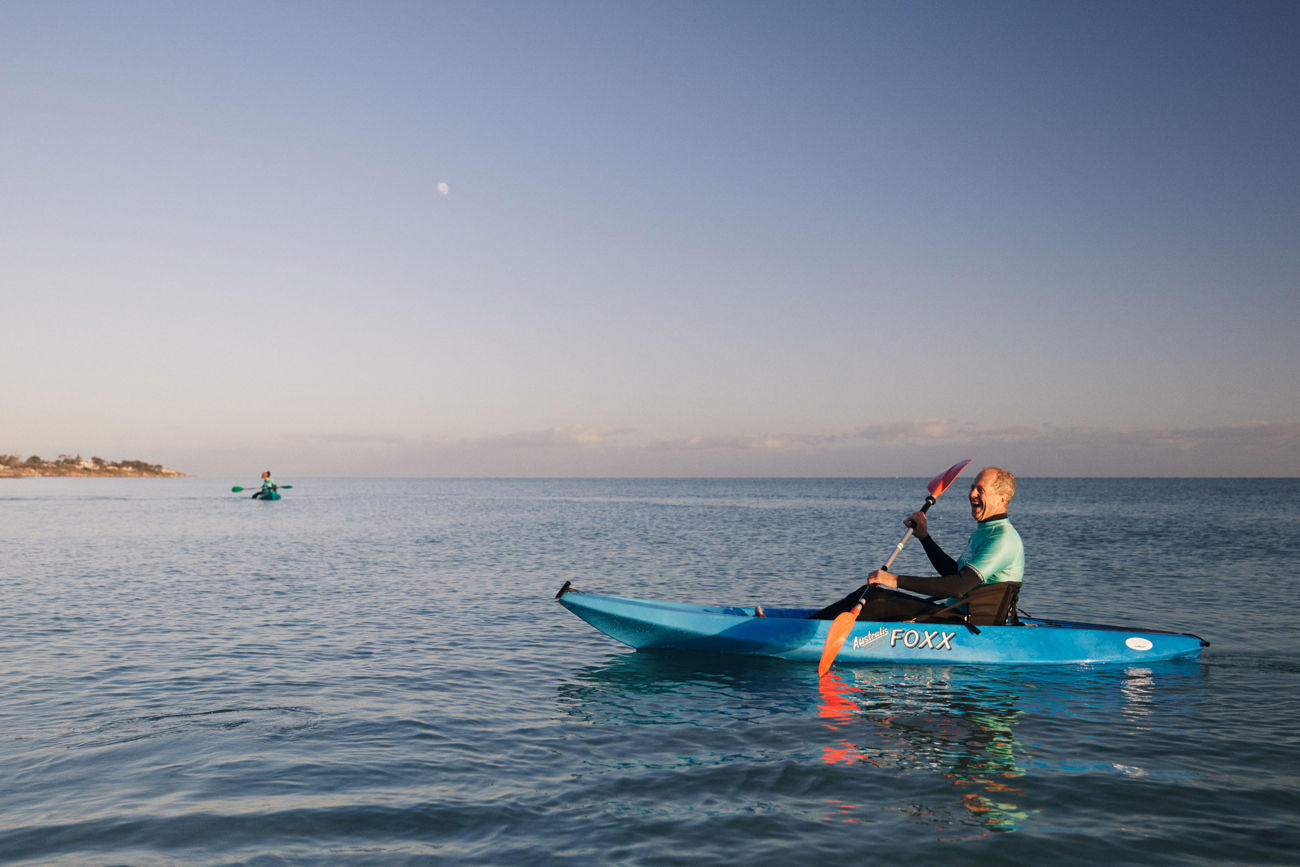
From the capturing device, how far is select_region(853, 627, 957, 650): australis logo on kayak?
10.7 m

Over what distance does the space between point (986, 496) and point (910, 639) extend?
229 centimetres

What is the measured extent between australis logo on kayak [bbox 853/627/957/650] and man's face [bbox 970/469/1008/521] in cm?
183

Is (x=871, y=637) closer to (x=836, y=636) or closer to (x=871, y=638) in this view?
(x=871, y=638)

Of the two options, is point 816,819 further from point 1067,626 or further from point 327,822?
point 1067,626

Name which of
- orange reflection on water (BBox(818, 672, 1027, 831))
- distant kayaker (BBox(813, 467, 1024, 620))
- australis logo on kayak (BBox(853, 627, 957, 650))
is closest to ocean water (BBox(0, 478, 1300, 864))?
orange reflection on water (BBox(818, 672, 1027, 831))

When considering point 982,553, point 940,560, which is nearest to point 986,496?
point 982,553

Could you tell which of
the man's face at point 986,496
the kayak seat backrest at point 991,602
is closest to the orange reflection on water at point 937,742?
the kayak seat backrest at point 991,602

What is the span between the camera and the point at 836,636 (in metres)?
10.5

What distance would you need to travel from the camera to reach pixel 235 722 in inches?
327

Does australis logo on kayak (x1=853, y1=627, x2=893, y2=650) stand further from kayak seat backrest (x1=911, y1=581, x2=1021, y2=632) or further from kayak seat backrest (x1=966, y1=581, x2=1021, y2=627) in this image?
kayak seat backrest (x1=966, y1=581, x2=1021, y2=627)

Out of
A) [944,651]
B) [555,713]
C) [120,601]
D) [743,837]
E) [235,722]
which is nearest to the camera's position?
[743,837]

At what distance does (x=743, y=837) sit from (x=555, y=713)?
12.0 ft

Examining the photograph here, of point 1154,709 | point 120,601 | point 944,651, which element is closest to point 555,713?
point 944,651

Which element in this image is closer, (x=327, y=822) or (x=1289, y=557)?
(x=327, y=822)
